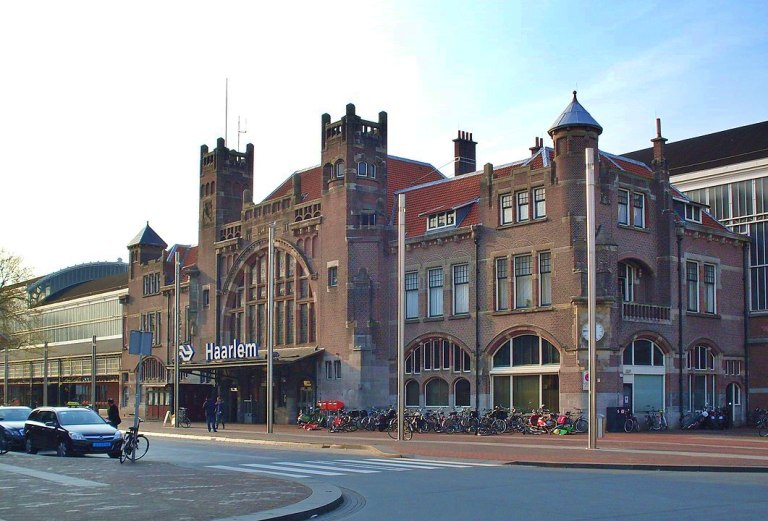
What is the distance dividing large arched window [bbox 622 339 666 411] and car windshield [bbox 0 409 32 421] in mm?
24416

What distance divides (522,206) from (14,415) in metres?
23.2

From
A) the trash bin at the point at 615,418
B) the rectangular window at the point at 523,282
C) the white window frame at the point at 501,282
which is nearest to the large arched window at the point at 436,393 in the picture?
the white window frame at the point at 501,282

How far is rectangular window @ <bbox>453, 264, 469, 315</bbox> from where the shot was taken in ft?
153

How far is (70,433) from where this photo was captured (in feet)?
93.9

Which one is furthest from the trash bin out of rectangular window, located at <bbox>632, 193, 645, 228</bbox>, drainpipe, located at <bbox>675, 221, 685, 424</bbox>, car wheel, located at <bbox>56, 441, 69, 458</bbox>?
car wheel, located at <bbox>56, 441, 69, 458</bbox>

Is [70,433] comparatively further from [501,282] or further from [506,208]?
[506,208]

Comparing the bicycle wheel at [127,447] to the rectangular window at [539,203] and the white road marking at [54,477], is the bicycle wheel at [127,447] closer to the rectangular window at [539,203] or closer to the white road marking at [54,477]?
the white road marking at [54,477]

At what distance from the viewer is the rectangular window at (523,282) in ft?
143

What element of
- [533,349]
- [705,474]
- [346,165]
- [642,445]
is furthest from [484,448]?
[346,165]

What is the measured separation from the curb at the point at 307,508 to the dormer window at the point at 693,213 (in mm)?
34004

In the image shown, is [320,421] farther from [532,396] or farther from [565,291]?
[565,291]

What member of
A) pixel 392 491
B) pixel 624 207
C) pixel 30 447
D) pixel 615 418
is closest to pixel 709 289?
pixel 624 207

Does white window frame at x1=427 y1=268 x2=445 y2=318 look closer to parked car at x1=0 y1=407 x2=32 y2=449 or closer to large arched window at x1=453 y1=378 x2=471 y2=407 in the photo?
large arched window at x1=453 y1=378 x2=471 y2=407

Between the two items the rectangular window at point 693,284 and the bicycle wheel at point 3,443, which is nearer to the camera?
the bicycle wheel at point 3,443
